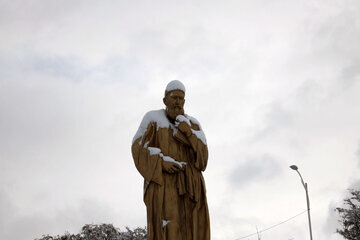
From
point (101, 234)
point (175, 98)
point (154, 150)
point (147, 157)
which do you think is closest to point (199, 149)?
point (154, 150)

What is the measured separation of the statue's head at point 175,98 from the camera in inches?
395

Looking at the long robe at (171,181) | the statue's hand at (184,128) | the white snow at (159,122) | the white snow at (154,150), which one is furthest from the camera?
the white snow at (159,122)

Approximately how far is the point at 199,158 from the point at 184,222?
1242 millimetres

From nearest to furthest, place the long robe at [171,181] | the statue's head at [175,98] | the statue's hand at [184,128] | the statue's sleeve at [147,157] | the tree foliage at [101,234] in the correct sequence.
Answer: the long robe at [171,181]
the statue's sleeve at [147,157]
the statue's hand at [184,128]
the statue's head at [175,98]
the tree foliage at [101,234]

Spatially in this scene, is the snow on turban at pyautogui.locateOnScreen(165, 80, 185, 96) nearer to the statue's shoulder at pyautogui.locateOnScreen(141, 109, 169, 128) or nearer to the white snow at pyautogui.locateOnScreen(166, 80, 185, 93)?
the white snow at pyautogui.locateOnScreen(166, 80, 185, 93)

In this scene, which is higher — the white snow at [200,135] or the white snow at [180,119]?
the white snow at [180,119]

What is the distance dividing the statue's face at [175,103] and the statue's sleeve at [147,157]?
44 cm

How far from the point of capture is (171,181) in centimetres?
955

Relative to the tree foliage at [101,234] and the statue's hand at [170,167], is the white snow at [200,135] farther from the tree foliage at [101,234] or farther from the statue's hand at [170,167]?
the tree foliage at [101,234]

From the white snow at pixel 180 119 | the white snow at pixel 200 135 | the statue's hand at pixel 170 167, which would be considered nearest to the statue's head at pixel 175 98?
the white snow at pixel 180 119

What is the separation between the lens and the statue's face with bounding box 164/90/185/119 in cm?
1003

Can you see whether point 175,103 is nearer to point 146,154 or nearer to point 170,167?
point 146,154

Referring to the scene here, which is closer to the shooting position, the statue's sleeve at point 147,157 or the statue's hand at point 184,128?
the statue's sleeve at point 147,157

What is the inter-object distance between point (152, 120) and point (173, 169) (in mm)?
1108
